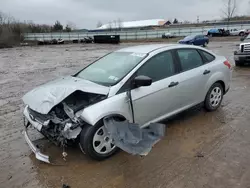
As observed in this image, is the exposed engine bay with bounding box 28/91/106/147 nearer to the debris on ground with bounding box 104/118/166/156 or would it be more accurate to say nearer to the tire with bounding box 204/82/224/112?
the debris on ground with bounding box 104/118/166/156

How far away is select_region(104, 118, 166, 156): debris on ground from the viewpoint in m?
3.18

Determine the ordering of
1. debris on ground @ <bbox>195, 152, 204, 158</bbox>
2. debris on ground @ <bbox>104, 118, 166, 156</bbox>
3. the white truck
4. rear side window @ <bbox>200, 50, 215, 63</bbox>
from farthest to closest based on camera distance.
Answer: the white truck
rear side window @ <bbox>200, 50, 215, 63</bbox>
debris on ground @ <bbox>195, 152, 204, 158</bbox>
debris on ground @ <bbox>104, 118, 166, 156</bbox>

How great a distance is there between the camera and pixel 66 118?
348 cm

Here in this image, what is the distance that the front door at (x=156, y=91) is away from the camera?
3778 mm

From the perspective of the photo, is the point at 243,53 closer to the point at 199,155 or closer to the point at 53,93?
the point at 199,155

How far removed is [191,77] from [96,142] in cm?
226

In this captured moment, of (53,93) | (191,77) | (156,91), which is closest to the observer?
(53,93)

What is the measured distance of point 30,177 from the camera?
3.26 metres

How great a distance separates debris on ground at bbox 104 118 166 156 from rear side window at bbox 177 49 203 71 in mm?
1547

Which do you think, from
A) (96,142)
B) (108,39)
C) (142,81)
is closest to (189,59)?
(142,81)

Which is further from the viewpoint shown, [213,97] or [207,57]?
[213,97]

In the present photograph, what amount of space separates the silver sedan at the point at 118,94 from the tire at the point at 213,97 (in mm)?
48

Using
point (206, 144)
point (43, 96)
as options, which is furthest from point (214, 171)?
point (43, 96)

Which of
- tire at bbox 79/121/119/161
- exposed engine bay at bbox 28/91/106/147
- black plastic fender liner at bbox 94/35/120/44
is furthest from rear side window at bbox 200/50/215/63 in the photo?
black plastic fender liner at bbox 94/35/120/44
